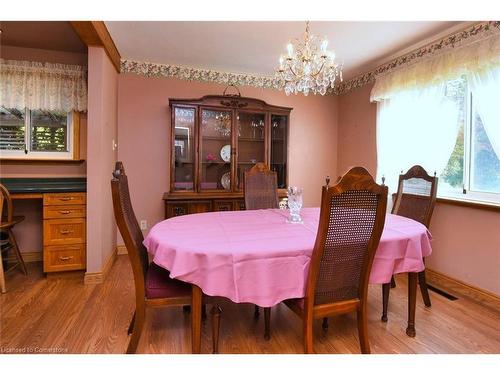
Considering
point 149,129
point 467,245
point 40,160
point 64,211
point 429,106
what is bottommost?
point 467,245

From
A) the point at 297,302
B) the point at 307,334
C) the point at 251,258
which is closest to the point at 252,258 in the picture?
the point at 251,258

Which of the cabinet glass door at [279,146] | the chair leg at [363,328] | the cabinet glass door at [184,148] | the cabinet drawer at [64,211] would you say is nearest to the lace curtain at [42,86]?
the cabinet glass door at [184,148]

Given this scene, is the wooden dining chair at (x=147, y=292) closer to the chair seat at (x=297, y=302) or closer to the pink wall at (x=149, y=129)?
the chair seat at (x=297, y=302)

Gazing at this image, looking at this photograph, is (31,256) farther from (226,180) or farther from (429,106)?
(429,106)

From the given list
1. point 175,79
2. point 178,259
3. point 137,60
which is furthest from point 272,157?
point 178,259

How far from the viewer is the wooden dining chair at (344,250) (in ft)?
4.37

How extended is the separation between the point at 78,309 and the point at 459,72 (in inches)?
141

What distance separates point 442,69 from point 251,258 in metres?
2.50

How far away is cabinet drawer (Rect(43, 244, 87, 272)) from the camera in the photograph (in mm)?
2645

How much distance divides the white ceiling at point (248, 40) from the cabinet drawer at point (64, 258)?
6.81ft

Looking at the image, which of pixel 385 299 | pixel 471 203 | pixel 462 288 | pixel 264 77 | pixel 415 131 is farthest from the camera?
pixel 264 77

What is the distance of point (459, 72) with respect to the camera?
241 cm

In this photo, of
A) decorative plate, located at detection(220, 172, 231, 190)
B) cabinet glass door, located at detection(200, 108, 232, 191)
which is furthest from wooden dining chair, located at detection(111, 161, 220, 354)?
decorative plate, located at detection(220, 172, 231, 190)

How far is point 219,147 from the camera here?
11.5ft
